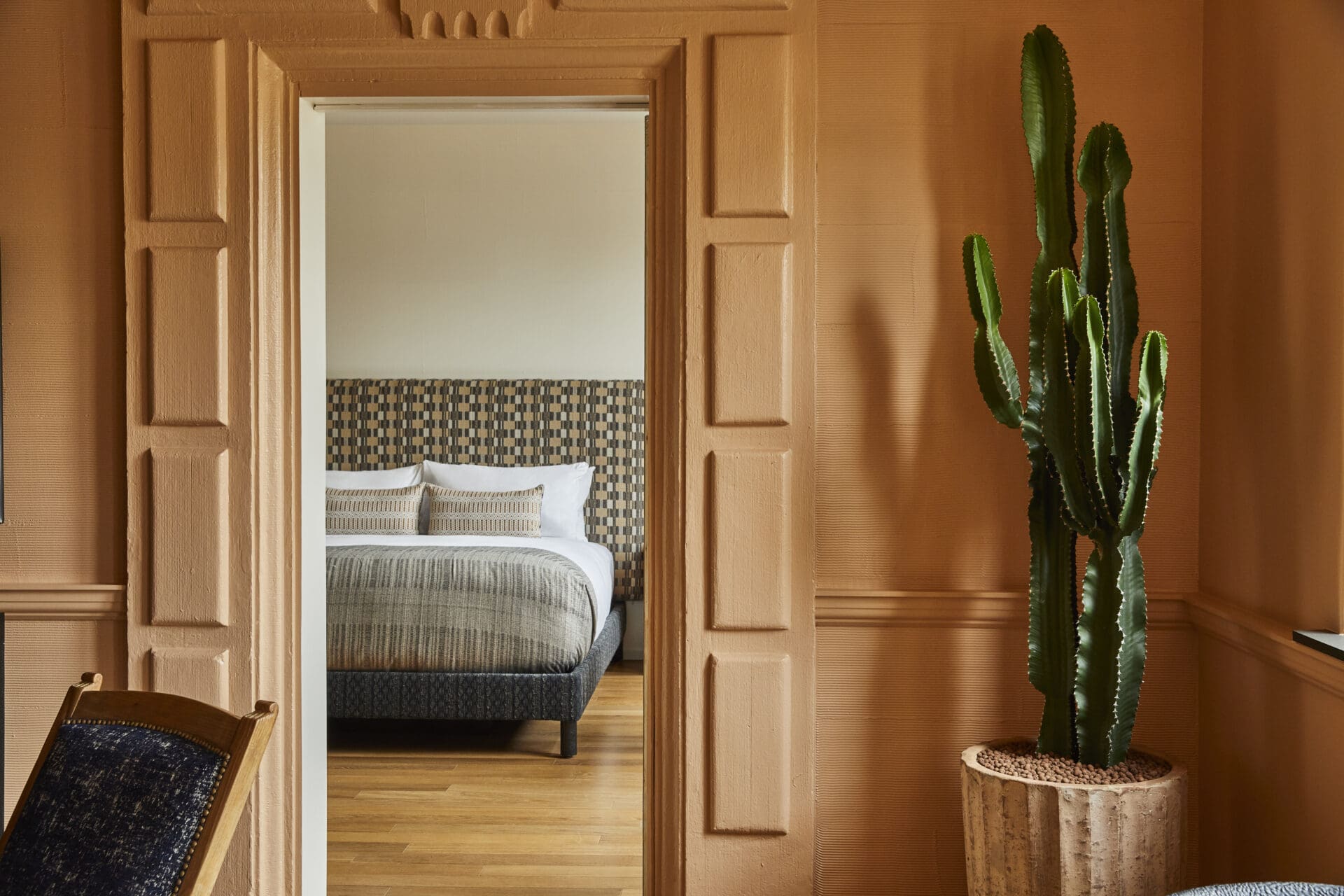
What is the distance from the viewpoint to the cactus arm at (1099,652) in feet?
6.97

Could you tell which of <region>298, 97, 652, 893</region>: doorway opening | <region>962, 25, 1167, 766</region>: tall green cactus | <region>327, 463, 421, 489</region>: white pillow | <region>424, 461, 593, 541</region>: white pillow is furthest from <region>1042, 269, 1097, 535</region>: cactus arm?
<region>327, 463, 421, 489</region>: white pillow

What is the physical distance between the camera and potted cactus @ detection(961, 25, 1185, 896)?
6.66 ft

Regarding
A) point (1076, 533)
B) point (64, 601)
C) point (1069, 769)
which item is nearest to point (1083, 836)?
point (1069, 769)

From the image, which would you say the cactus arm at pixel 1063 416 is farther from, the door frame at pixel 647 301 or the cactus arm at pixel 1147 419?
the door frame at pixel 647 301

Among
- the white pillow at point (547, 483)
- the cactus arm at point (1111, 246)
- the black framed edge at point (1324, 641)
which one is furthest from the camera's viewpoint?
the white pillow at point (547, 483)

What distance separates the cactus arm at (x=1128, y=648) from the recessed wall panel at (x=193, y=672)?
1.94m

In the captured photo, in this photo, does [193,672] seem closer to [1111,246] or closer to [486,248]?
[1111,246]

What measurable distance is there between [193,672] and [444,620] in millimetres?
1600

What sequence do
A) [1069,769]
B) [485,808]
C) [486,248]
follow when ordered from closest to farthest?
[1069,769] → [485,808] → [486,248]

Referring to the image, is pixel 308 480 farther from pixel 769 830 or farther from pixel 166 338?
pixel 769 830

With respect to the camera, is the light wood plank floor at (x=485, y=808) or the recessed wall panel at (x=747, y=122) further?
the light wood plank floor at (x=485, y=808)

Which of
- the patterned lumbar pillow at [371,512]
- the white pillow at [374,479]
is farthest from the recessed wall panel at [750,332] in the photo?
the white pillow at [374,479]

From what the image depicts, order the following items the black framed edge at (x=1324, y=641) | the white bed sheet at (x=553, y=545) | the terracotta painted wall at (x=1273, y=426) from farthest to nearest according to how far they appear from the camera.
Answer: the white bed sheet at (x=553, y=545)
the terracotta painted wall at (x=1273, y=426)
the black framed edge at (x=1324, y=641)

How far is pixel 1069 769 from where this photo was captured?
2.14m
